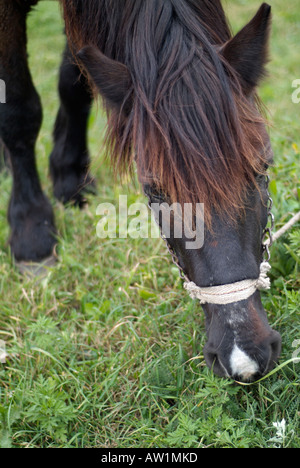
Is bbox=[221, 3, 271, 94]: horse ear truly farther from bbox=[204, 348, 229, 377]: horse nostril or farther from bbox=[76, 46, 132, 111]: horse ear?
bbox=[204, 348, 229, 377]: horse nostril

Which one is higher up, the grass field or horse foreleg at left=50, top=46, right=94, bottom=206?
horse foreleg at left=50, top=46, right=94, bottom=206

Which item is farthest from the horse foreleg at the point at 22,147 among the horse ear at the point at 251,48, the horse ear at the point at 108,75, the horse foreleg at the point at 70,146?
the horse ear at the point at 251,48

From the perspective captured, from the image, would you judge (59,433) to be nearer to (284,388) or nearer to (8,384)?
(8,384)

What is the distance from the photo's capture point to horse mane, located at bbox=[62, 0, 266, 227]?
184cm

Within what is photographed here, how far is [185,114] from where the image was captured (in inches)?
73.6

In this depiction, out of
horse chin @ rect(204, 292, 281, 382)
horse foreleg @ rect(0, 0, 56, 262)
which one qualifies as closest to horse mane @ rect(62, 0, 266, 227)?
horse chin @ rect(204, 292, 281, 382)

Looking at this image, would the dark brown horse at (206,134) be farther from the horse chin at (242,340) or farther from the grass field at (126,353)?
the grass field at (126,353)

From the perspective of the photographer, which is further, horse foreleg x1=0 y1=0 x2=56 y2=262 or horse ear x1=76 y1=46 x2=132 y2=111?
horse foreleg x1=0 y1=0 x2=56 y2=262

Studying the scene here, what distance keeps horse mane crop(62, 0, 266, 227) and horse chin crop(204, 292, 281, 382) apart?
1.25ft

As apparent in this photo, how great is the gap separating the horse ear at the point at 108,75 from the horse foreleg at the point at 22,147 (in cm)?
112

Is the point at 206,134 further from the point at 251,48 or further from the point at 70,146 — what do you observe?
the point at 70,146

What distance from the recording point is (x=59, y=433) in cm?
209
